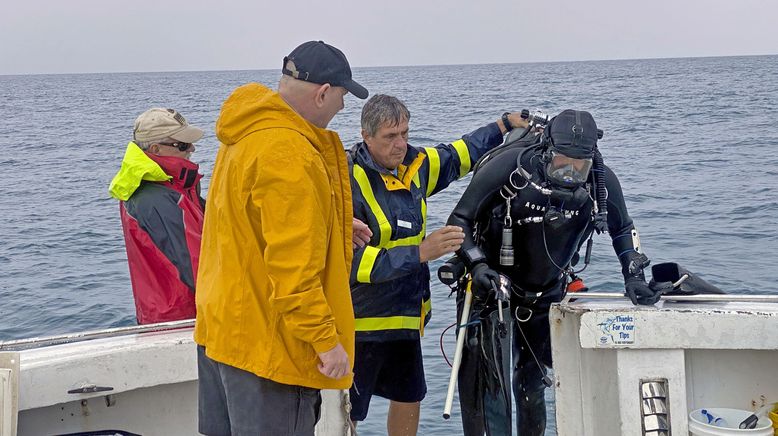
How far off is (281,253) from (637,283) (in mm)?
1879

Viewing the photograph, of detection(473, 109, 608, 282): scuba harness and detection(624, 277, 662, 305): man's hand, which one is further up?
detection(473, 109, 608, 282): scuba harness

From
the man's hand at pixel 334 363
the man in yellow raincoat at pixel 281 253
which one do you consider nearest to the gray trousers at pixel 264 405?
the man in yellow raincoat at pixel 281 253

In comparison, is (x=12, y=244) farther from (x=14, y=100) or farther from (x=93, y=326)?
(x=14, y=100)

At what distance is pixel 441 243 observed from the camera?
361 centimetres

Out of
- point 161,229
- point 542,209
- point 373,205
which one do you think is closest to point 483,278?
point 542,209

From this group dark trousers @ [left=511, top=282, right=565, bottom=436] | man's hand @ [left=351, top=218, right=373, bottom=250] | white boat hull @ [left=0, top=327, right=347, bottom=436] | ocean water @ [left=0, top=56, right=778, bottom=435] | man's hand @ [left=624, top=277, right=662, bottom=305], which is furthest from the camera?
ocean water @ [left=0, top=56, right=778, bottom=435]

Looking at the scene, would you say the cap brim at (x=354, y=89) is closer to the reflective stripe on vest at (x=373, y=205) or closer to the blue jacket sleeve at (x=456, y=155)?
the reflective stripe on vest at (x=373, y=205)

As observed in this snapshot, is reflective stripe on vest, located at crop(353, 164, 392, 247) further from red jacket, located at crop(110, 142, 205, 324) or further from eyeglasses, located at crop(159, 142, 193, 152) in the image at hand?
eyeglasses, located at crop(159, 142, 193, 152)

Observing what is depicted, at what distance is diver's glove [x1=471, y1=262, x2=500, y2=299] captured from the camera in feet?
12.7

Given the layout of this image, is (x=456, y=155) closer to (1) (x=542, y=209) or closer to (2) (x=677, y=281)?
(1) (x=542, y=209)

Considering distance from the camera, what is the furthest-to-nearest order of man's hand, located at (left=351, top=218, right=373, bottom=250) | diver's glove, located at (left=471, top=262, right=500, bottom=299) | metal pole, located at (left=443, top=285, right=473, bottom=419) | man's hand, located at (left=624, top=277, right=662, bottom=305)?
metal pole, located at (left=443, top=285, right=473, bottom=419), diver's glove, located at (left=471, top=262, right=500, bottom=299), man's hand, located at (left=624, top=277, right=662, bottom=305), man's hand, located at (left=351, top=218, right=373, bottom=250)

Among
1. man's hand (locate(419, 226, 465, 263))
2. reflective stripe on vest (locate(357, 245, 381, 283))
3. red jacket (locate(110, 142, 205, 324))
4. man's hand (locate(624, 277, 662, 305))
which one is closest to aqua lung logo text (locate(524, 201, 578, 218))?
man's hand (locate(624, 277, 662, 305))

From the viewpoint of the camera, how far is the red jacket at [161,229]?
3.93 meters

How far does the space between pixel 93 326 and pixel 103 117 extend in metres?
33.5
